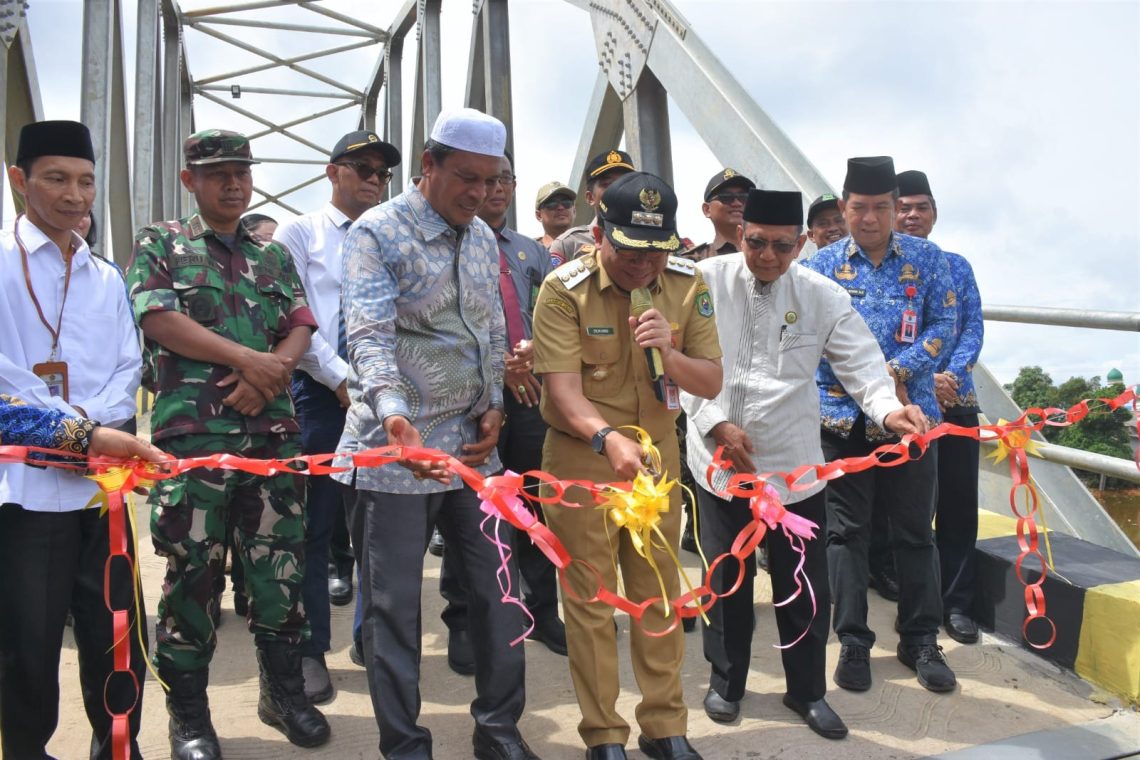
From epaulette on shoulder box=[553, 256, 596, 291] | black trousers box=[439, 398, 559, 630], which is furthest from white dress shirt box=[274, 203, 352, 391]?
epaulette on shoulder box=[553, 256, 596, 291]

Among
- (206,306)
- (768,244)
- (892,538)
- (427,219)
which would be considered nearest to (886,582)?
(892,538)

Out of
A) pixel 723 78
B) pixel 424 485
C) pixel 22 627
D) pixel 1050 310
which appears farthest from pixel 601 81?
pixel 22 627

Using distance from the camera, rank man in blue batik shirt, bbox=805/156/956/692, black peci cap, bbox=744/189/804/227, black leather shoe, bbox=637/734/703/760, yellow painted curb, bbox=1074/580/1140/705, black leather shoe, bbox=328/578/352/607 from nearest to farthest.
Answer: black leather shoe, bbox=637/734/703/760
black peci cap, bbox=744/189/804/227
yellow painted curb, bbox=1074/580/1140/705
man in blue batik shirt, bbox=805/156/956/692
black leather shoe, bbox=328/578/352/607

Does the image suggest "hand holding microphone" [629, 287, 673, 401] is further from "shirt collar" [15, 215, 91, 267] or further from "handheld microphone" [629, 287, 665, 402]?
"shirt collar" [15, 215, 91, 267]

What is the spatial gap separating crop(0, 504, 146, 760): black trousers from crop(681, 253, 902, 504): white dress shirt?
205cm

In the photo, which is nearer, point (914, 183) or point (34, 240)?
point (34, 240)

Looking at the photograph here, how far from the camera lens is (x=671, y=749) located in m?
3.07

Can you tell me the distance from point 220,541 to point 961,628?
3.17 meters

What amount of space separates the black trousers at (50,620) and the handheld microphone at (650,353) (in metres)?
1.70

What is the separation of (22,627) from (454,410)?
54.0 inches

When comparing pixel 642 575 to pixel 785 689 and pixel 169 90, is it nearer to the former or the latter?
pixel 785 689

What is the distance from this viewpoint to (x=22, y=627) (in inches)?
105

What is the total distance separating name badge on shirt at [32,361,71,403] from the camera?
275 cm

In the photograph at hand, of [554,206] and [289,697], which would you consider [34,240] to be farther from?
[554,206]
